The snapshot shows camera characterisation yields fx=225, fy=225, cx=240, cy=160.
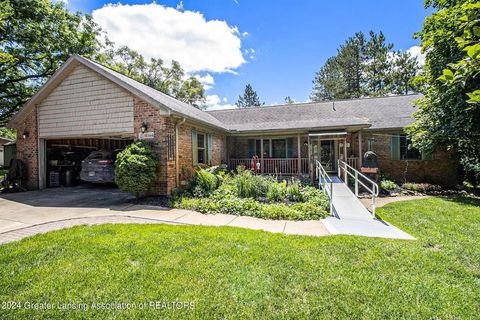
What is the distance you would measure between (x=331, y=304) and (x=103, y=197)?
900 cm

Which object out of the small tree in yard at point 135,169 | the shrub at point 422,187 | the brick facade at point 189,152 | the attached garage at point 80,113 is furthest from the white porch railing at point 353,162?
the attached garage at point 80,113

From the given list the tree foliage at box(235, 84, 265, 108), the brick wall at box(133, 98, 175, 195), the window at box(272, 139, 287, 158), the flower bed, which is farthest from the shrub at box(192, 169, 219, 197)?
the tree foliage at box(235, 84, 265, 108)

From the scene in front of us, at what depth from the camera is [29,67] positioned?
600 inches

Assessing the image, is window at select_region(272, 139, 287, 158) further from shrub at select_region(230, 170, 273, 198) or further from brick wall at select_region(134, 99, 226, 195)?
brick wall at select_region(134, 99, 226, 195)

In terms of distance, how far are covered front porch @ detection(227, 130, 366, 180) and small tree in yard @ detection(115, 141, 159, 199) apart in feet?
20.0

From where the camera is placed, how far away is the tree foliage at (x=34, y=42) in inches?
510

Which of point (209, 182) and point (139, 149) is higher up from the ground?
point (139, 149)

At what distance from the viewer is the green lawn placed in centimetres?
244

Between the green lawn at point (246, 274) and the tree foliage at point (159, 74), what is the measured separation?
1051 inches

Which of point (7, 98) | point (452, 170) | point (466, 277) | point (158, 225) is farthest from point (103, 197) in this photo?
point (452, 170)

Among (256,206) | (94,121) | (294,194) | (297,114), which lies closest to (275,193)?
(294,194)

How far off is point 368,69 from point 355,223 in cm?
3008

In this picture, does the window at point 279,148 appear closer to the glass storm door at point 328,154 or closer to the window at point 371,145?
the glass storm door at point 328,154

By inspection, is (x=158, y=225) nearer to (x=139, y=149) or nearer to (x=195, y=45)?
(x=139, y=149)
